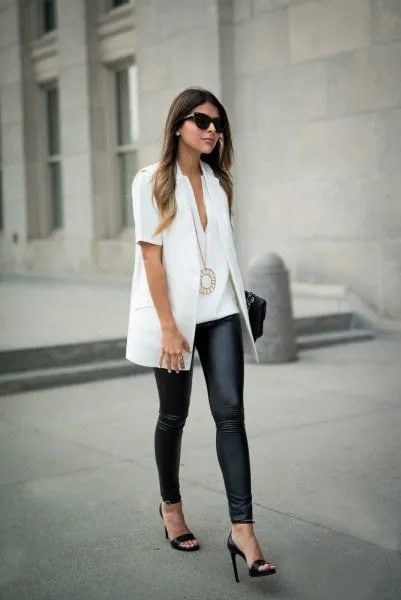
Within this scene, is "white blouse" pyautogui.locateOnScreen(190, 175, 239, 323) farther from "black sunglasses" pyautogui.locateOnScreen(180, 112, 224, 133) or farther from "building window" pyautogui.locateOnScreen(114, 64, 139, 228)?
"building window" pyautogui.locateOnScreen(114, 64, 139, 228)

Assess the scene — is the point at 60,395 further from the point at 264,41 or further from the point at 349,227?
the point at 264,41

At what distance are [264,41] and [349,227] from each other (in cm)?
299

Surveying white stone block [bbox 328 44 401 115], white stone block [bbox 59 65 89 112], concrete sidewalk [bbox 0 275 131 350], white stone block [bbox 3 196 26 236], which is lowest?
concrete sidewalk [bbox 0 275 131 350]

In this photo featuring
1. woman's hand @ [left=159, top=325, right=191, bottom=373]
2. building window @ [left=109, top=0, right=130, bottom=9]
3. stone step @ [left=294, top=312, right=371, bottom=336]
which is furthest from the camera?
building window @ [left=109, top=0, right=130, bottom=9]

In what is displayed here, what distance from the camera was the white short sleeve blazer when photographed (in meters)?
4.10

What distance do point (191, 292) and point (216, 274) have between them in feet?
0.52

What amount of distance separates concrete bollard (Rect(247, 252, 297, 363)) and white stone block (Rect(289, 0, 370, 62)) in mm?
3738

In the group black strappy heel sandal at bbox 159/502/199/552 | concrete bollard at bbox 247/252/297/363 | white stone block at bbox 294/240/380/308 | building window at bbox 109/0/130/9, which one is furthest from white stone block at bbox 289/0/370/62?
black strappy heel sandal at bbox 159/502/199/552

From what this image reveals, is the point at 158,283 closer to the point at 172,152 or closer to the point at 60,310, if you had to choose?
the point at 172,152

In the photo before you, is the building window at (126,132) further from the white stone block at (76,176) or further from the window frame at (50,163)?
the window frame at (50,163)

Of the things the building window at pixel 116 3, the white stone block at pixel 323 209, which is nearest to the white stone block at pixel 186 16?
the building window at pixel 116 3

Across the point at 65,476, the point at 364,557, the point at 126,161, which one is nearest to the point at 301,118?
the point at 126,161

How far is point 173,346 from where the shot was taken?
4051mm

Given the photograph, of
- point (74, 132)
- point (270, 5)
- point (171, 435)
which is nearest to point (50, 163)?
point (74, 132)
